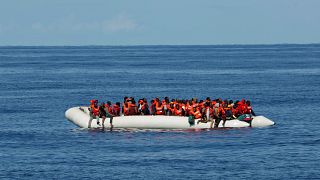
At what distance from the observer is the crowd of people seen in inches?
2201

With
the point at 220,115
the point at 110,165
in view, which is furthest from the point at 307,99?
the point at 110,165

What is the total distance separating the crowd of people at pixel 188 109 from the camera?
183ft

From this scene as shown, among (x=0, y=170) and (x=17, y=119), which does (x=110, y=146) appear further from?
(x=17, y=119)

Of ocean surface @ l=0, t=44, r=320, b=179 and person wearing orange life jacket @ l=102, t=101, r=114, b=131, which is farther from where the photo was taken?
person wearing orange life jacket @ l=102, t=101, r=114, b=131

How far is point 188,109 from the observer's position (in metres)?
56.5

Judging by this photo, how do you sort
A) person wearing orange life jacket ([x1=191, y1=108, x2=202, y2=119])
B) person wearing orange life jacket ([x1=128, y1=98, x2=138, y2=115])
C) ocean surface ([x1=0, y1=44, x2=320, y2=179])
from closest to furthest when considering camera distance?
ocean surface ([x1=0, y1=44, x2=320, y2=179]), person wearing orange life jacket ([x1=191, y1=108, x2=202, y2=119]), person wearing orange life jacket ([x1=128, y1=98, x2=138, y2=115])

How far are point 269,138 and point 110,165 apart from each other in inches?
513

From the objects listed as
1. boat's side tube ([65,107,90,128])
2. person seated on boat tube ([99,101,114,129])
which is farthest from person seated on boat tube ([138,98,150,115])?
boat's side tube ([65,107,90,128])

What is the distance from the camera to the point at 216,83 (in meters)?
117

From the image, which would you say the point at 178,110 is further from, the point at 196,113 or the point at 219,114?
the point at 219,114

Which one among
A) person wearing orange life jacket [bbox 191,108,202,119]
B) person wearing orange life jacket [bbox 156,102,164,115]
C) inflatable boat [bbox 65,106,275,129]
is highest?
person wearing orange life jacket [bbox 156,102,164,115]

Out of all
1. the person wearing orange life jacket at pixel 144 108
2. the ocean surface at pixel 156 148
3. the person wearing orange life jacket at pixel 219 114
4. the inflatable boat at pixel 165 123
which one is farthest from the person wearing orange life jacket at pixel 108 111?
the person wearing orange life jacket at pixel 219 114

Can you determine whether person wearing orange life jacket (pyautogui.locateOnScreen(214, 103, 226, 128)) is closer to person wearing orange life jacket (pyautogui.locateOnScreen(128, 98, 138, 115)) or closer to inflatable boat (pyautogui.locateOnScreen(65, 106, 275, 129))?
inflatable boat (pyautogui.locateOnScreen(65, 106, 275, 129))

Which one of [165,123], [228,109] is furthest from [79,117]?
[228,109]
